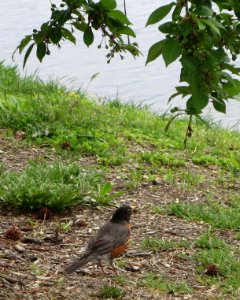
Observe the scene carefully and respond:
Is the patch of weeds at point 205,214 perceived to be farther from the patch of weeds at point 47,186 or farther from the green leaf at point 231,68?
the green leaf at point 231,68

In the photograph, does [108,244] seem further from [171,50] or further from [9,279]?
[171,50]

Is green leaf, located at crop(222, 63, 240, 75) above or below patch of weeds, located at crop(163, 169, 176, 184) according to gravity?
above

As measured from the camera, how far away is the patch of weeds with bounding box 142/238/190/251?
4.92 meters

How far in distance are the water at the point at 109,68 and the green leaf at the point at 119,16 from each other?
21.5 ft

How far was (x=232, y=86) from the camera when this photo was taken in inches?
113

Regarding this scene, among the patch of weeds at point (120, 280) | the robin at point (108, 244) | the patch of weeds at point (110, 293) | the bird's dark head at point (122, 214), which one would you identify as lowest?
the patch of weeds at point (120, 280)

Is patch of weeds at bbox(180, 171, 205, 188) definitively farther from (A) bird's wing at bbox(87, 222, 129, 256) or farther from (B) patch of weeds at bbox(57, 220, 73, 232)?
(A) bird's wing at bbox(87, 222, 129, 256)

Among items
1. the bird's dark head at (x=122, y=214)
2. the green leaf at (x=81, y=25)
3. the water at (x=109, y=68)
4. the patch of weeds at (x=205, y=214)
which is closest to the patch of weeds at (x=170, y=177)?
the patch of weeds at (x=205, y=214)

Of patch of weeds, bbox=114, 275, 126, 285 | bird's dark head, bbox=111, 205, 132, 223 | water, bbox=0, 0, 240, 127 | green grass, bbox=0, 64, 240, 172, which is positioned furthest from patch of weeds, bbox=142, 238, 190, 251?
water, bbox=0, 0, 240, 127

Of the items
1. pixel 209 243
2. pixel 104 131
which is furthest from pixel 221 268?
pixel 104 131

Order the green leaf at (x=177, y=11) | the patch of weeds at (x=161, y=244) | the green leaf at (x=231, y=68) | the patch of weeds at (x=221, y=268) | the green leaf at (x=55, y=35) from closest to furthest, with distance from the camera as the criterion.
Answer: the green leaf at (x=177, y=11)
the green leaf at (x=231, y=68)
the green leaf at (x=55, y=35)
the patch of weeds at (x=221, y=268)
the patch of weeds at (x=161, y=244)

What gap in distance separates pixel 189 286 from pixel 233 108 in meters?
6.26

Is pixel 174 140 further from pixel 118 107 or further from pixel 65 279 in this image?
pixel 65 279

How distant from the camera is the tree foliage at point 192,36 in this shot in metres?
2.55
